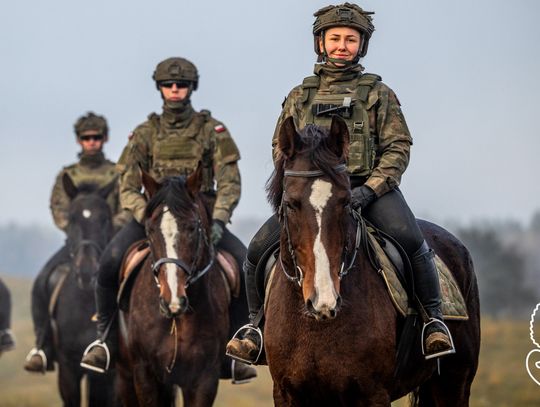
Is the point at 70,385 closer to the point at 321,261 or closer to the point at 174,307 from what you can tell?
the point at 174,307

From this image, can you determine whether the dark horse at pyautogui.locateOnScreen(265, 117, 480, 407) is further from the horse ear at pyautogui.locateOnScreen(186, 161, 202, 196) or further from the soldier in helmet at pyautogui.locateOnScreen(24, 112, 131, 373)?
the soldier in helmet at pyautogui.locateOnScreen(24, 112, 131, 373)

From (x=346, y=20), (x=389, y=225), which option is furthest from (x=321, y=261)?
(x=346, y=20)

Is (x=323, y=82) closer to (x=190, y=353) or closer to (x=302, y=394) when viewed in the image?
(x=302, y=394)

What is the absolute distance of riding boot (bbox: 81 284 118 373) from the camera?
13945 millimetres

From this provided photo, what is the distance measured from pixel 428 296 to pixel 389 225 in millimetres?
645

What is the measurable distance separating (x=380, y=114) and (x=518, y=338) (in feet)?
71.5

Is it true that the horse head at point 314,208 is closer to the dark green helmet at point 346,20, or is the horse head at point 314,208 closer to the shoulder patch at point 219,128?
the dark green helmet at point 346,20

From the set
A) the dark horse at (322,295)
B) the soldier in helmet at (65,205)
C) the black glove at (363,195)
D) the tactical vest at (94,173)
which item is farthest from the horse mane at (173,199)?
the tactical vest at (94,173)

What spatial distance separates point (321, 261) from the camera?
8438 mm

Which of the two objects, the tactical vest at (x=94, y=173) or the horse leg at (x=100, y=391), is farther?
the tactical vest at (x=94, y=173)

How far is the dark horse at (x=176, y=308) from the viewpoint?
41.0ft

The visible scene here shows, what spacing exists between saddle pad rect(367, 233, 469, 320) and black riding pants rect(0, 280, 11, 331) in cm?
1217

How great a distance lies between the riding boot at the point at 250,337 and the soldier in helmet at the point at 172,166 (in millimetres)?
3479

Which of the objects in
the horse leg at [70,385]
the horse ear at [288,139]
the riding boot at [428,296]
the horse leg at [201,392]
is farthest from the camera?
the horse leg at [70,385]
